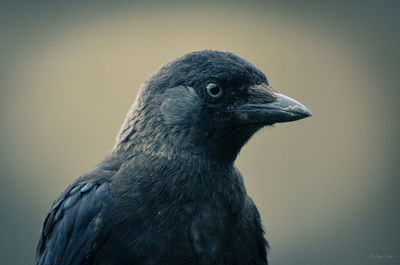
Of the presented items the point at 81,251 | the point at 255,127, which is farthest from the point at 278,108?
the point at 81,251

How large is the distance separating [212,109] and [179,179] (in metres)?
0.47

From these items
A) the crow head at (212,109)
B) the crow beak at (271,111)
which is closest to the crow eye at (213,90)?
the crow head at (212,109)

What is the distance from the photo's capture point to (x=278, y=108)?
322cm

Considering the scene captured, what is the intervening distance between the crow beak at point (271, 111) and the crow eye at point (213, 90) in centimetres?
17

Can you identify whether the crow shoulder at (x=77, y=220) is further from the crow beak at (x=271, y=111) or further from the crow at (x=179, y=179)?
the crow beak at (x=271, y=111)

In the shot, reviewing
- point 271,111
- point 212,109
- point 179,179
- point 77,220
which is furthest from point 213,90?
point 77,220

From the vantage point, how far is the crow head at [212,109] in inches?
127

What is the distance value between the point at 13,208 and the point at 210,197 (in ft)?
18.8

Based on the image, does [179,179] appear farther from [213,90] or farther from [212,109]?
[213,90]

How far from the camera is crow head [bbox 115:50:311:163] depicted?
3.21 metres

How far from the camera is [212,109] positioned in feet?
10.6

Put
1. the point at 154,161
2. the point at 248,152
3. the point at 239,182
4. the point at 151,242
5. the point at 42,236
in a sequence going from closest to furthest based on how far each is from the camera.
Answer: the point at 151,242
the point at 154,161
the point at 239,182
the point at 42,236
the point at 248,152

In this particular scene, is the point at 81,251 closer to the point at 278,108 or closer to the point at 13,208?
the point at 278,108

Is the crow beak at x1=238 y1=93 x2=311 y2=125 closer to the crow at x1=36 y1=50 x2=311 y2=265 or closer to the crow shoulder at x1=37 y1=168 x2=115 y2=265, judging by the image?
the crow at x1=36 y1=50 x2=311 y2=265
